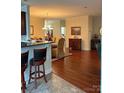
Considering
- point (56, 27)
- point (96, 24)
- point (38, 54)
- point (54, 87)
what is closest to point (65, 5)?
point (38, 54)

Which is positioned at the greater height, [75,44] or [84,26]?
[84,26]

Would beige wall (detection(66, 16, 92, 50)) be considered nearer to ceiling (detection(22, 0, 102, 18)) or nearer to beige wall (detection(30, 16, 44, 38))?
beige wall (detection(30, 16, 44, 38))

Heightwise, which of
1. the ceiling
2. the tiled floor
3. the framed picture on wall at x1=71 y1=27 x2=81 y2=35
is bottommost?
the tiled floor

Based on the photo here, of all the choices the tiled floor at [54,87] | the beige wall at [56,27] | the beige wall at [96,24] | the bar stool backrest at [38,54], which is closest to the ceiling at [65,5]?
the bar stool backrest at [38,54]

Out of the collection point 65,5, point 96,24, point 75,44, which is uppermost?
point 65,5

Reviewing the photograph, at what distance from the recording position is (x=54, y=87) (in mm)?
3844

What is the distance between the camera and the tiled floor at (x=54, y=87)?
361cm

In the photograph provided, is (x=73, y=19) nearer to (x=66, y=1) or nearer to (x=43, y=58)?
(x=66, y=1)

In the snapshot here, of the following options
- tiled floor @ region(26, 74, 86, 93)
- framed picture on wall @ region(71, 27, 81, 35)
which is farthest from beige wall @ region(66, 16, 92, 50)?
tiled floor @ region(26, 74, 86, 93)

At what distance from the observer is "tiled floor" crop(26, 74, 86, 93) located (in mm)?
3606

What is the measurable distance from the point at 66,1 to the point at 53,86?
385cm

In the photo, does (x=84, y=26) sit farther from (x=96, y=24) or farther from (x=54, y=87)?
(x=54, y=87)
